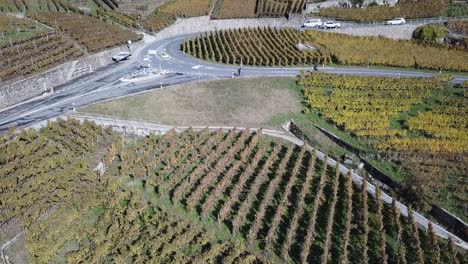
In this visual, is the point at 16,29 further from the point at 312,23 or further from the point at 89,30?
the point at 312,23

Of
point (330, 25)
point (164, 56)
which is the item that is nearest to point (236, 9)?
point (330, 25)

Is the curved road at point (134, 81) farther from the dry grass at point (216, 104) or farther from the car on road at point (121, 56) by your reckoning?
the dry grass at point (216, 104)

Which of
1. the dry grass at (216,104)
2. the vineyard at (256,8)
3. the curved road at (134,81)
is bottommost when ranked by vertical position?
the dry grass at (216,104)

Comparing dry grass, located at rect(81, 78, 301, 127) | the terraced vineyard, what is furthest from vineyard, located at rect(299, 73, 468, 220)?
the terraced vineyard

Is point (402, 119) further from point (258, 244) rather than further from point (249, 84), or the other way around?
point (258, 244)

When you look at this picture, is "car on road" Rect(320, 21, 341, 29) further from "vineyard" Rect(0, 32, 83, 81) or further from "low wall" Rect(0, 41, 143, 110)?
"vineyard" Rect(0, 32, 83, 81)


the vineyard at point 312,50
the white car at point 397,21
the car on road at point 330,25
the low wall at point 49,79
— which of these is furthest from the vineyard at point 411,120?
the low wall at point 49,79
